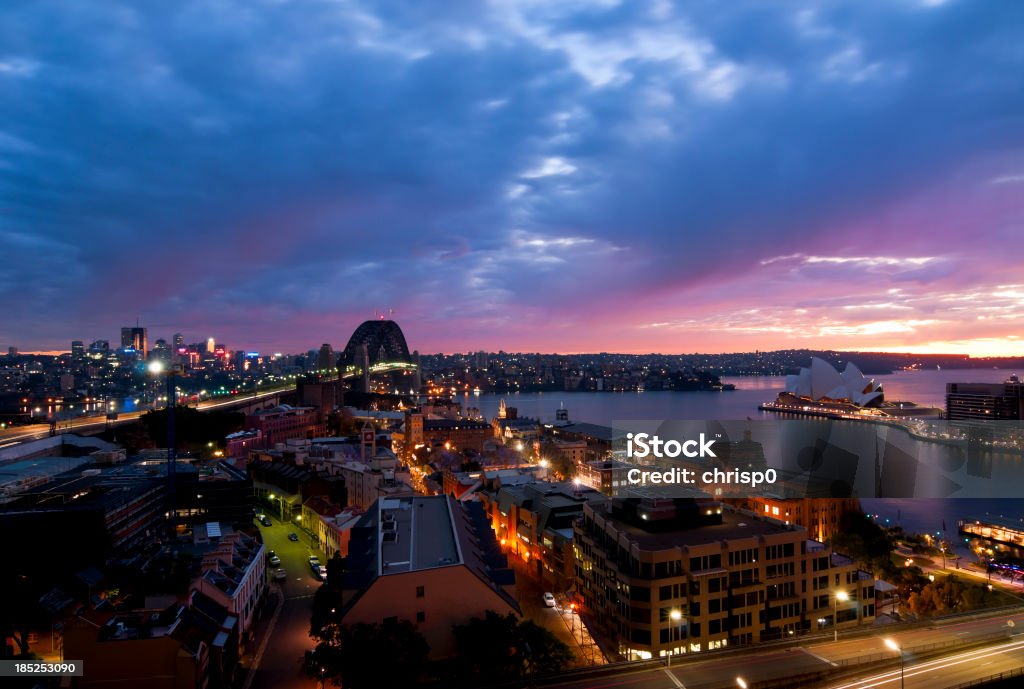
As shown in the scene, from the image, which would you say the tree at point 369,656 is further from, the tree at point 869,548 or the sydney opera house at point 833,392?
the sydney opera house at point 833,392

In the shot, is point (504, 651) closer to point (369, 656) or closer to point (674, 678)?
point (369, 656)

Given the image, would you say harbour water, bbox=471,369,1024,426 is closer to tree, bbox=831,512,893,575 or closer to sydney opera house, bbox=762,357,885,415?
sydney opera house, bbox=762,357,885,415

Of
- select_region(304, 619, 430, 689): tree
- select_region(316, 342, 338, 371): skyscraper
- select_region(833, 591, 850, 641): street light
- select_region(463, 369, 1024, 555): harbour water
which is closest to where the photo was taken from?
select_region(304, 619, 430, 689): tree

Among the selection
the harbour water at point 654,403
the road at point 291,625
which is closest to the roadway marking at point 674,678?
the road at point 291,625

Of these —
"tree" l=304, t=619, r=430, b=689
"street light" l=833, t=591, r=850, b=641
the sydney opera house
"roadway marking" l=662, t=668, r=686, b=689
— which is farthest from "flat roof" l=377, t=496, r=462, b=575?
the sydney opera house

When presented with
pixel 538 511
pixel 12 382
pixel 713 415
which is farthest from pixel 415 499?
pixel 12 382

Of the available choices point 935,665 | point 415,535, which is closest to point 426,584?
point 415,535

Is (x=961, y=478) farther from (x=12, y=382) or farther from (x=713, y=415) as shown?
(x=12, y=382)
